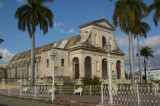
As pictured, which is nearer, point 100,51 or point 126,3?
point 126,3

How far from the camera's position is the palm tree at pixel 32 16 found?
20.0 m

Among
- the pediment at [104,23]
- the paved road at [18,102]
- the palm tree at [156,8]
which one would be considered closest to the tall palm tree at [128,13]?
the palm tree at [156,8]

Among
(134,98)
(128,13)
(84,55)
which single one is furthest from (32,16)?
(84,55)

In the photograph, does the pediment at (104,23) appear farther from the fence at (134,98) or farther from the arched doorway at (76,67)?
the fence at (134,98)

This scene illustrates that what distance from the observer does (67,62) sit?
123 feet

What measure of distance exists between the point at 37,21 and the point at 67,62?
58.9 ft

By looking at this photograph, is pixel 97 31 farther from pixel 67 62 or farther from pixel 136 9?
pixel 136 9

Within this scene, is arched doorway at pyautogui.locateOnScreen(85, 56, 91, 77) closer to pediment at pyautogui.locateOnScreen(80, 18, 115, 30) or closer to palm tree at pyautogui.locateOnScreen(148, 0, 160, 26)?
pediment at pyautogui.locateOnScreen(80, 18, 115, 30)

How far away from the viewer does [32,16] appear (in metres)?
19.9

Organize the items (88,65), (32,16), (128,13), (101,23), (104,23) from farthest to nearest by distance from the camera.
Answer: (104,23)
(101,23)
(88,65)
(32,16)
(128,13)

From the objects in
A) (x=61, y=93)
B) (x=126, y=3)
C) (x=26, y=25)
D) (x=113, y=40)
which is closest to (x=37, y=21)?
(x=26, y=25)

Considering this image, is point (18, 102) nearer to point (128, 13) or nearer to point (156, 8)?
point (128, 13)

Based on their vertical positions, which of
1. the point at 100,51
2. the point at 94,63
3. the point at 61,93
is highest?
the point at 100,51

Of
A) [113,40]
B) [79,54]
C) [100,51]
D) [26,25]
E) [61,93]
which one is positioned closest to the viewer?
[61,93]
